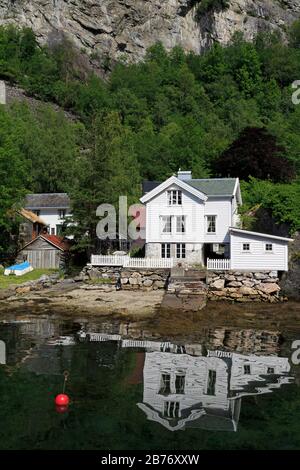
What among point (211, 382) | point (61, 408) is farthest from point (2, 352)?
point (211, 382)

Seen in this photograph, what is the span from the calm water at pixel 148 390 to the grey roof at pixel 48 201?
1220 inches

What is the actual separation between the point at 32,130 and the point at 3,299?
3851 centimetres

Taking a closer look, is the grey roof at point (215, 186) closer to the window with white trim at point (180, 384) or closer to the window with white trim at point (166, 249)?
the window with white trim at point (166, 249)

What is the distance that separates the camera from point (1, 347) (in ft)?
63.4

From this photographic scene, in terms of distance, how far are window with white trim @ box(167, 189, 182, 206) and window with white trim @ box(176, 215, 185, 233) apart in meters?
0.99

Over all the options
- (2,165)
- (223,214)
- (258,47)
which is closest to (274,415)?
(223,214)

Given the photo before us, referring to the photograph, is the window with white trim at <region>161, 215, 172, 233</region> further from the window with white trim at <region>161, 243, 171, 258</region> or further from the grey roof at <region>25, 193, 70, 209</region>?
the grey roof at <region>25, 193, 70, 209</region>

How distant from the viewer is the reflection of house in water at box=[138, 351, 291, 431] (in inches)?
510

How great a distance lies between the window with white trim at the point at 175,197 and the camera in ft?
121

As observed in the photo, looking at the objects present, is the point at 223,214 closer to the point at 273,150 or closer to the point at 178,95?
the point at 273,150

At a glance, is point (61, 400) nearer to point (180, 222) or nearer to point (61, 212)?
point (180, 222)

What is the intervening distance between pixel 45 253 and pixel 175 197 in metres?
13.1

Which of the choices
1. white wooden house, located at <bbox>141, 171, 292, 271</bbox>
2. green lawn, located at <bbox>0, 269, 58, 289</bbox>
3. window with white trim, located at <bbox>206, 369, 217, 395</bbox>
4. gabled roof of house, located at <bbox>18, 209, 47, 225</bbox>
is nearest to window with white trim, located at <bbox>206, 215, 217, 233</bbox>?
white wooden house, located at <bbox>141, 171, 292, 271</bbox>

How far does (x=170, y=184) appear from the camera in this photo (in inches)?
1444
